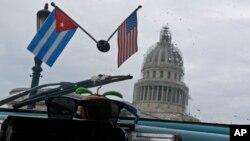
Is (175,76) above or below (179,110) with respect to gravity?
above

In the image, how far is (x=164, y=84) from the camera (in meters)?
85.8

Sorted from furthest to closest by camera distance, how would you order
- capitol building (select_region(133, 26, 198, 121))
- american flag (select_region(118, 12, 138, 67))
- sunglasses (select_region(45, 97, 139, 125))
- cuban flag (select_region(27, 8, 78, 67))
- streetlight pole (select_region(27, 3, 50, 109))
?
1. capitol building (select_region(133, 26, 198, 121))
2. american flag (select_region(118, 12, 138, 67))
3. cuban flag (select_region(27, 8, 78, 67))
4. streetlight pole (select_region(27, 3, 50, 109))
5. sunglasses (select_region(45, 97, 139, 125))

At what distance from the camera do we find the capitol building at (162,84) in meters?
84.5

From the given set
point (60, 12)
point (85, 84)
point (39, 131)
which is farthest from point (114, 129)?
point (60, 12)

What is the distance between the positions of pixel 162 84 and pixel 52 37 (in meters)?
78.5

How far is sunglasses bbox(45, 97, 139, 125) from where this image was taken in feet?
7.14

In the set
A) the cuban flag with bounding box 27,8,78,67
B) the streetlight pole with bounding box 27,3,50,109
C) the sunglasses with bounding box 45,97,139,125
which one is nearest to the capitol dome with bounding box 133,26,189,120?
the cuban flag with bounding box 27,8,78,67

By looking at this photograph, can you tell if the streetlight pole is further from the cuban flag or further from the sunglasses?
the sunglasses

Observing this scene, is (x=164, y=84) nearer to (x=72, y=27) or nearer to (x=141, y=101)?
(x=141, y=101)

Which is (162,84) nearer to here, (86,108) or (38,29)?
(38,29)

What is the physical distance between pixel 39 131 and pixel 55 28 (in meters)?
6.27

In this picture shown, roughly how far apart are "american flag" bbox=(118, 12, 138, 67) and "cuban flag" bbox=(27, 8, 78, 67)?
0.95 m

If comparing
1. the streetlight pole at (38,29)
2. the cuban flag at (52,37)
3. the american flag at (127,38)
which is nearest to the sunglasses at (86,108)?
the streetlight pole at (38,29)

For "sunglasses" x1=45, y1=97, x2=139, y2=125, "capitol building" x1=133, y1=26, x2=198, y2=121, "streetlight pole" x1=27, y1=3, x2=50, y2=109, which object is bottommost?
"sunglasses" x1=45, y1=97, x2=139, y2=125
